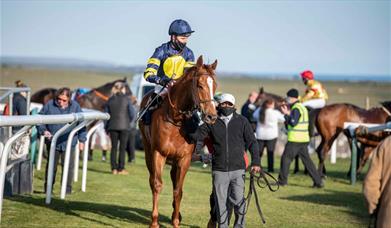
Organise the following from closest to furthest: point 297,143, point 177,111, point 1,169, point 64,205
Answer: point 1,169, point 177,111, point 64,205, point 297,143

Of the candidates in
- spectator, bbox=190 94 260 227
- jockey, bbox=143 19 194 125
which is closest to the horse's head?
spectator, bbox=190 94 260 227

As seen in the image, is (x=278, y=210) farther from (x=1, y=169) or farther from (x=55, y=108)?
(x=1, y=169)

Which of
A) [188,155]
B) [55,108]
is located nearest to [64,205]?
[55,108]

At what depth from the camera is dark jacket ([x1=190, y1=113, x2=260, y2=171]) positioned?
8438 mm

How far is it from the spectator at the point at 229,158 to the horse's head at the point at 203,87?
0.20 meters

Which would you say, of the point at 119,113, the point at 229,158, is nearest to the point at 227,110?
the point at 229,158

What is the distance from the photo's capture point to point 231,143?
8469mm

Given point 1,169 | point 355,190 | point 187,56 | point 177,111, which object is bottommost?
point 355,190

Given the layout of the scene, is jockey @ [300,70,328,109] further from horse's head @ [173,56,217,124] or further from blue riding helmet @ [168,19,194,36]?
horse's head @ [173,56,217,124]

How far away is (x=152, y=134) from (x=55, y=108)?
2834 mm

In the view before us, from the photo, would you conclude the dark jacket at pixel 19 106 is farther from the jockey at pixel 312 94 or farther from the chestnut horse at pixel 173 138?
the jockey at pixel 312 94

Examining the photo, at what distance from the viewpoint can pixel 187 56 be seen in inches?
384

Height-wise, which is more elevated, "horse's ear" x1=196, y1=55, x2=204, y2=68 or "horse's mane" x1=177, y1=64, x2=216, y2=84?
"horse's ear" x1=196, y1=55, x2=204, y2=68

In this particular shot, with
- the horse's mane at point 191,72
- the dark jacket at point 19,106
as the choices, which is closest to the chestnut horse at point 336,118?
the dark jacket at point 19,106
